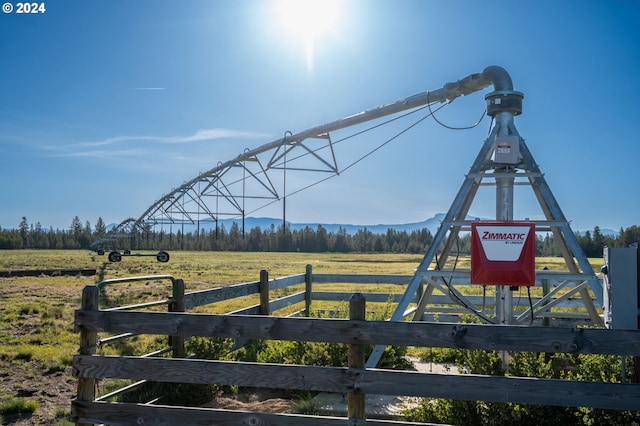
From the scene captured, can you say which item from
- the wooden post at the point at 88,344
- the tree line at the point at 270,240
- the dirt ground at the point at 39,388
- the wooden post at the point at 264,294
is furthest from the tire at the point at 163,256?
the tree line at the point at 270,240

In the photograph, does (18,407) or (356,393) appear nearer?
(356,393)

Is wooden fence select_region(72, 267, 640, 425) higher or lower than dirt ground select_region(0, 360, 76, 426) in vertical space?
higher

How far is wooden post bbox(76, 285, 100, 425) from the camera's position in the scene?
5.35m

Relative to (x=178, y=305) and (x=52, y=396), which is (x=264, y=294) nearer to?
(x=178, y=305)

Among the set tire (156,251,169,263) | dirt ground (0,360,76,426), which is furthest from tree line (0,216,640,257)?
dirt ground (0,360,76,426)

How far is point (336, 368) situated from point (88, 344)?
2.41m

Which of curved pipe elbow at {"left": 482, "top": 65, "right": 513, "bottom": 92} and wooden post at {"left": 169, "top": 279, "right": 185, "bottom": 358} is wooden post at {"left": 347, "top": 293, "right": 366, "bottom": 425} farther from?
curved pipe elbow at {"left": 482, "top": 65, "right": 513, "bottom": 92}

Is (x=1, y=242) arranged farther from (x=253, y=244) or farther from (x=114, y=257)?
(x=114, y=257)

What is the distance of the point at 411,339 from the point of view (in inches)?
187

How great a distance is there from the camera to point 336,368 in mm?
4840

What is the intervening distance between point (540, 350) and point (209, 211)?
17.5 metres

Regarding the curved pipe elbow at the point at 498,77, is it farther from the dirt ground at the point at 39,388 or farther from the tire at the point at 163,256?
the tire at the point at 163,256

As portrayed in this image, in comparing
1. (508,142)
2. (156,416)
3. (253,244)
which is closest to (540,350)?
→ (156,416)

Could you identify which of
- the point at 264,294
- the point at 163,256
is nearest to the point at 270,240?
the point at 163,256
